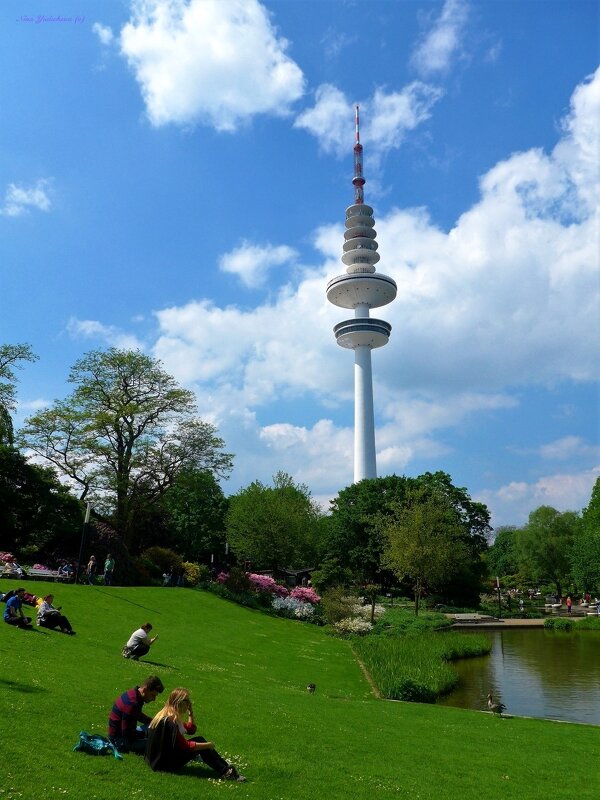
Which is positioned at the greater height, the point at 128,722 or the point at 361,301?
the point at 361,301

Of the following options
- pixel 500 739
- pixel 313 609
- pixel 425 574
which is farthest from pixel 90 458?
pixel 500 739

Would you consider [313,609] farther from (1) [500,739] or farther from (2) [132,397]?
(1) [500,739]

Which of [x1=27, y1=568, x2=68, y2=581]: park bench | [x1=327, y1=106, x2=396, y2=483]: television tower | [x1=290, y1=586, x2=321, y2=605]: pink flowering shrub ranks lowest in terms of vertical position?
[x1=290, y1=586, x2=321, y2=605]: pink flowering shrub

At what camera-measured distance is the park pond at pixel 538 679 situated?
19219 mm

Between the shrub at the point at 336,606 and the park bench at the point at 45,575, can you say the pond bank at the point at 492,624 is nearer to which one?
the shrub at the point at 336,606

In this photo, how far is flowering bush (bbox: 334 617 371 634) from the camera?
121ft

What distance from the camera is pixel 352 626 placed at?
37.3 metres

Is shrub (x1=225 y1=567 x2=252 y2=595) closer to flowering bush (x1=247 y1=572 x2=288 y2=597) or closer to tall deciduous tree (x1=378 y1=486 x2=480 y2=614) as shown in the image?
flowering bush (x1=247 y1=572 x2=288 y2=597)

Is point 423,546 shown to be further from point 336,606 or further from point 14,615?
point 14,615

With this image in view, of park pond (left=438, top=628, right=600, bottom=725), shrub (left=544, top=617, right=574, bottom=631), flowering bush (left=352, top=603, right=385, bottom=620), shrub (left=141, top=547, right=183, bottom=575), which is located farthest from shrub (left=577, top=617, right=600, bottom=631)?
shrub (left=141, top=547, right=183, bottom=575)

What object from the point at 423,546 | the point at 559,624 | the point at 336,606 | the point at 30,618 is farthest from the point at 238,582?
the point at 30,618

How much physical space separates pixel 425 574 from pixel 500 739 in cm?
3478

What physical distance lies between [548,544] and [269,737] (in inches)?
3163

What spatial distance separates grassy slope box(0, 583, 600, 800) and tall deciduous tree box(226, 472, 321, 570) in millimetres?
42046
